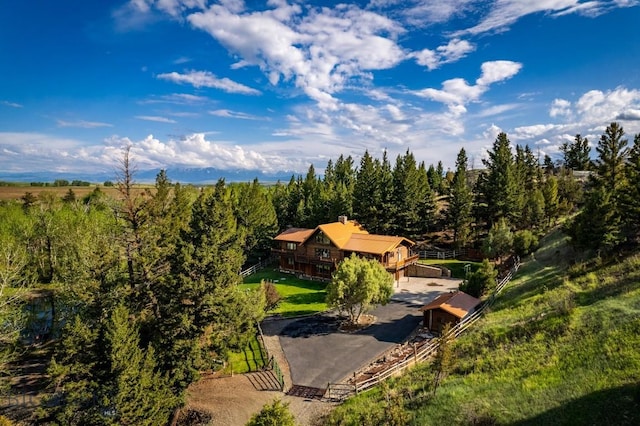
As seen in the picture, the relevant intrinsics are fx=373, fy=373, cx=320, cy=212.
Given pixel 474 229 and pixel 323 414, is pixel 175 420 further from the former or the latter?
pixel 474 229

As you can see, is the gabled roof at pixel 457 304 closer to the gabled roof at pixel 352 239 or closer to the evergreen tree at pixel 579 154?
the gabled roof at pixel 352 239

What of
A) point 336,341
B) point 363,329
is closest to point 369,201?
point 363,329

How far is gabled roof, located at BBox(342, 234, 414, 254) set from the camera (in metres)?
45.9

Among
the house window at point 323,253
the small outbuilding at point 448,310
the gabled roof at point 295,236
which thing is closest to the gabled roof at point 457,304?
the small outbuilding at point 448,310

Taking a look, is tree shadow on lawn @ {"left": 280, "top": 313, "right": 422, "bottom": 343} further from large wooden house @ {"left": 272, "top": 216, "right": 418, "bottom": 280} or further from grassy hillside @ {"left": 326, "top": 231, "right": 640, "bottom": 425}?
large wooden house @ {"left": 272, "top": 216, "right": 418, "bottom": 280}

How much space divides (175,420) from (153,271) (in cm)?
866

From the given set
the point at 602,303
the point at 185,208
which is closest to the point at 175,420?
the point at 602,303

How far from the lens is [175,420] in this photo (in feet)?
69.9

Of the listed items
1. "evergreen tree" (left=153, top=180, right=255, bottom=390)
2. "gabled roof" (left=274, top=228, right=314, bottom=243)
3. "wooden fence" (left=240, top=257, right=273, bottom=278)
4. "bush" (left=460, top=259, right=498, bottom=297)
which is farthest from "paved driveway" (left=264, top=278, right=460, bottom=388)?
"wooden fence" (left=240, top=257, right=273, bottom=278)

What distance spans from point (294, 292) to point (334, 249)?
8049 mm

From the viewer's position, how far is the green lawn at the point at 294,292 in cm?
3819

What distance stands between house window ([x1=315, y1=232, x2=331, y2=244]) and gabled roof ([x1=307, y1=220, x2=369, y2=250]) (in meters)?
0.67

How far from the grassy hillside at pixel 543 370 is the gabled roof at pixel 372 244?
63.9ft

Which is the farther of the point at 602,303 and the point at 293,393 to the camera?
the point at 293,393
